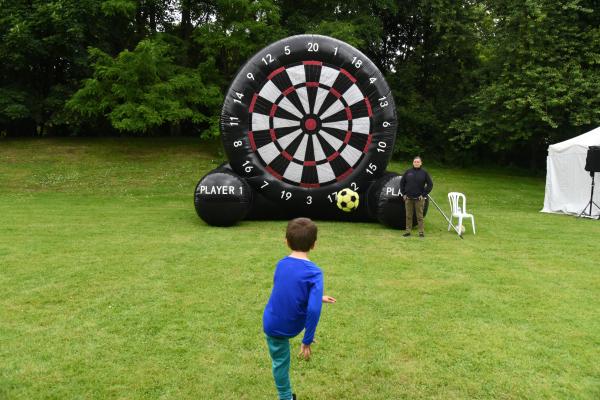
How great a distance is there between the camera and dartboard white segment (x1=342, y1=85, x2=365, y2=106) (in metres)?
9.02

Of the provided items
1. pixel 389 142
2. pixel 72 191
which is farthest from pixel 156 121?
pixel 389 142

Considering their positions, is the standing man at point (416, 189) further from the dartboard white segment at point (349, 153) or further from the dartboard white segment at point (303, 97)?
the dartboard white segment at point (303, 97)

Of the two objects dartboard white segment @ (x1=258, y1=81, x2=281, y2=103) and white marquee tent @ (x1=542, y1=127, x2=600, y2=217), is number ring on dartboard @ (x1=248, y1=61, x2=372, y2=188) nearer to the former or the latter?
dartboard white segment @ (x1=258, y1=81, x2=281, y2=103)

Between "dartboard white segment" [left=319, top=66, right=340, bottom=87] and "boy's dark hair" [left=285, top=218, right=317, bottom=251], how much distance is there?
663 centimetres

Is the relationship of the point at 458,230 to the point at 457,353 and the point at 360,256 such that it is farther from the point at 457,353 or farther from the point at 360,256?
the point at 457,353

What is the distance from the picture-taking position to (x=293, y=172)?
908 cm

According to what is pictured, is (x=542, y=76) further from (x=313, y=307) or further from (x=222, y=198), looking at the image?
(x=313, y=307)

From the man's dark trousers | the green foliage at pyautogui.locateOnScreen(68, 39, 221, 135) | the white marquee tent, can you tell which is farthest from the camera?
the green foliage at pyautogui.locateOnScreen(68, 39, 221, 135)

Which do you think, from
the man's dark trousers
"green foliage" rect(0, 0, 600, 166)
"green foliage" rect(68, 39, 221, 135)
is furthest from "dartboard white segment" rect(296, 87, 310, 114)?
"green foliage" rect(68, 39, 221, 135)

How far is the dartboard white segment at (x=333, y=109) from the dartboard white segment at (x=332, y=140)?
11.5 inches

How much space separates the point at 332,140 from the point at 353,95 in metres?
0.84

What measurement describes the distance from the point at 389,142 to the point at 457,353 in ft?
18.8

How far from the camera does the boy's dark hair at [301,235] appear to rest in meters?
2.69

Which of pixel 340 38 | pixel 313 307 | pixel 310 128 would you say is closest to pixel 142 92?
pixel 340 38
